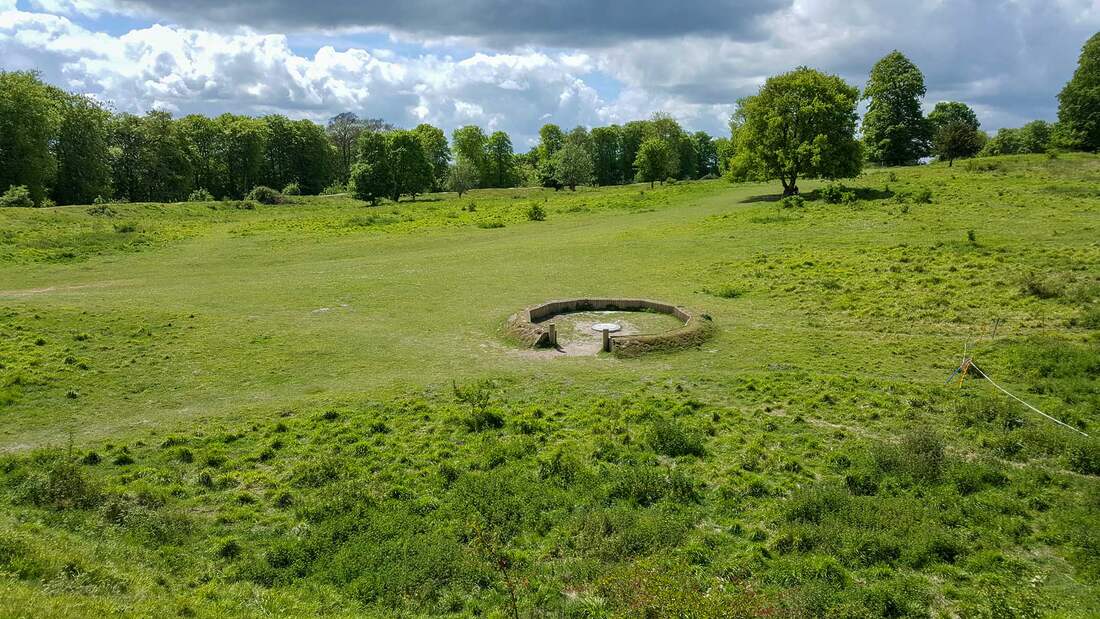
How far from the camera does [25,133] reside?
175 feet

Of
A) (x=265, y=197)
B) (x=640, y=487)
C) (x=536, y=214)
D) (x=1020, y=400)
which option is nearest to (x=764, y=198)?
(x=536, y=214)

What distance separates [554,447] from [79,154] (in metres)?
69.5

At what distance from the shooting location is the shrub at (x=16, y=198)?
47.2 m

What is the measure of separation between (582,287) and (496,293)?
362 cm

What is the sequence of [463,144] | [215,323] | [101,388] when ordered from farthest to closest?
[463,144]
[215,323]
[101,388]

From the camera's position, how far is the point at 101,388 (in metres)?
15.9

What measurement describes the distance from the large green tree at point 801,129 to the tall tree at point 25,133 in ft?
195

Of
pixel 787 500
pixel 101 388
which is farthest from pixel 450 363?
pixel 787 500

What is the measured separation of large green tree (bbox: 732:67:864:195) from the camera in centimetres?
4953

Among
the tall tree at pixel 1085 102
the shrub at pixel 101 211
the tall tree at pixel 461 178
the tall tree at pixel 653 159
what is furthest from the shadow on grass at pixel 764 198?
the shrub at pixel 101 211

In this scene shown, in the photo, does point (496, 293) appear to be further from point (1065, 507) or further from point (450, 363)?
point (1065, 507)

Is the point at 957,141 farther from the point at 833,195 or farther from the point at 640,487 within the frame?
the point at 640,487

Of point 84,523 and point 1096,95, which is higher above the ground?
point 1096,95

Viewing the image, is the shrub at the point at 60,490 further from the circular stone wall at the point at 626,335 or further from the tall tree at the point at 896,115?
the tall tree at the point at 896,115
